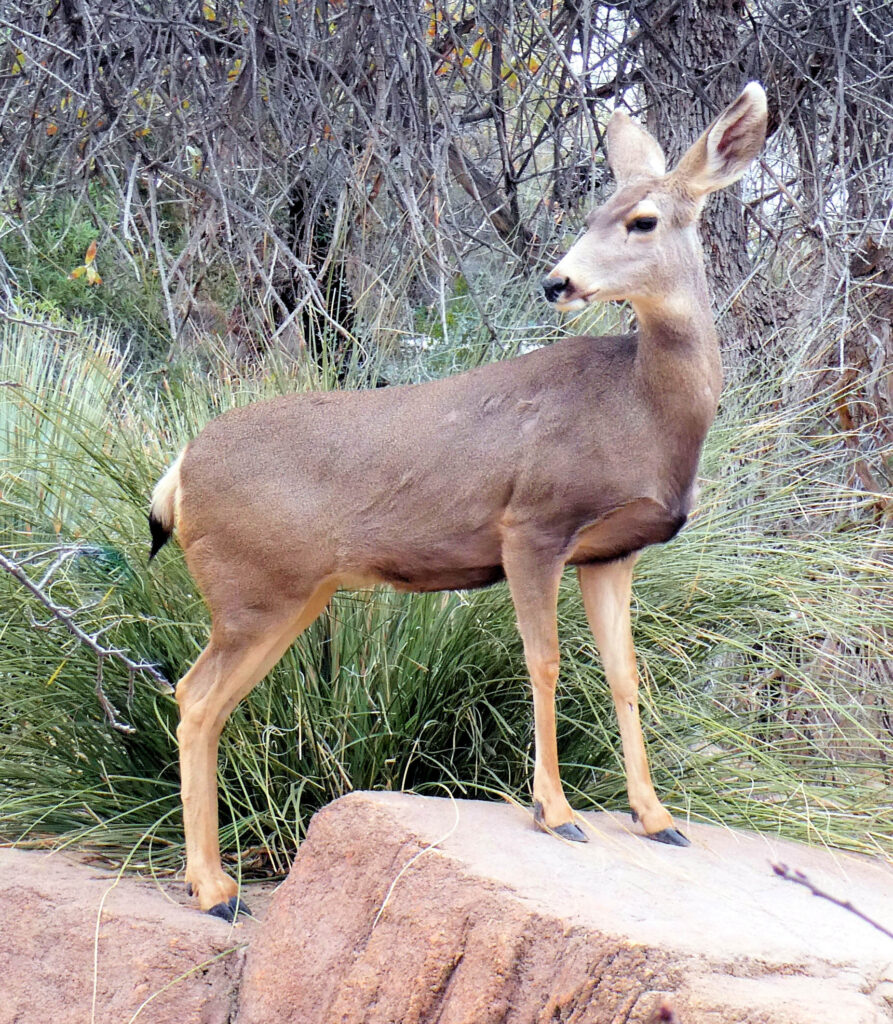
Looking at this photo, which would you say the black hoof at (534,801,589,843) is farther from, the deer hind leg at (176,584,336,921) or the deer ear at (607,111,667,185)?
the deer ear at (607,111,667,185)

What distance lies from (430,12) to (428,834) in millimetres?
3576

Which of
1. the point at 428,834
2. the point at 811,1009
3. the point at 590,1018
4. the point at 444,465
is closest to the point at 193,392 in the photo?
the point at 444,465

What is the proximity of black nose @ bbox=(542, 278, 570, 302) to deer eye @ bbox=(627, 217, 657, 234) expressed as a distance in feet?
1.11

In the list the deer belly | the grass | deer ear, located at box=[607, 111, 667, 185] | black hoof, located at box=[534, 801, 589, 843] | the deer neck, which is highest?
deer ear, located at box=[607, 111, 667, 185]

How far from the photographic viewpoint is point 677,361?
142 inches

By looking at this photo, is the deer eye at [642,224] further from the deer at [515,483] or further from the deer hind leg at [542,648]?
the deer hind leg at [542,648]

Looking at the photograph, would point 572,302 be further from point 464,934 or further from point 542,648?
point 464,934

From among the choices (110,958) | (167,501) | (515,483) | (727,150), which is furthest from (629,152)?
(110,958)

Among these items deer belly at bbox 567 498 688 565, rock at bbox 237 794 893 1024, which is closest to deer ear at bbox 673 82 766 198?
deer belly at bbox 567 498 688 565

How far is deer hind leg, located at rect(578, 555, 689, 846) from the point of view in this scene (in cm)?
369

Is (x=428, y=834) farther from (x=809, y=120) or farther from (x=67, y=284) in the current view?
(x=67, y=284)

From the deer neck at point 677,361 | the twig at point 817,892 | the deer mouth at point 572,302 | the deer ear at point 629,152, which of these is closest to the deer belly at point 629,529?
the deer neck at point 677,361

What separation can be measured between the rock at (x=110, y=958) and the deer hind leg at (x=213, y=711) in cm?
10

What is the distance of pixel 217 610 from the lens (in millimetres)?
3826
